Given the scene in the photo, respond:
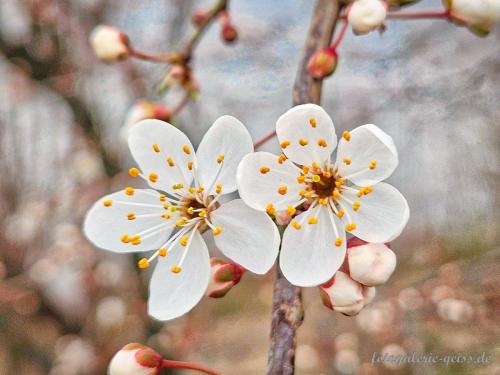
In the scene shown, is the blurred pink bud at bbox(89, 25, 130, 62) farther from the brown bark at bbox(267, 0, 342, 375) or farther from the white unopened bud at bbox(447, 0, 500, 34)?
the white unopened bud at bbox(447, 0, 500, 34)

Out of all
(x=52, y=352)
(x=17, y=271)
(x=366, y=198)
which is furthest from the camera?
(x=52, y=352)

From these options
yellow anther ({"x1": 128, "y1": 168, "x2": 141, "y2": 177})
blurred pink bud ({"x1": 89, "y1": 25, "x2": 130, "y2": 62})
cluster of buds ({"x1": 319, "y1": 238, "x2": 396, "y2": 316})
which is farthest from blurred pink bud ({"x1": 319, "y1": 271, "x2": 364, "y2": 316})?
blurred pink bud ({"x1": 89, "y1": 25, "x2": 130, "y2": 62})

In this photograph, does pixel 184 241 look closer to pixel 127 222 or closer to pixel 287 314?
pixel 127 222

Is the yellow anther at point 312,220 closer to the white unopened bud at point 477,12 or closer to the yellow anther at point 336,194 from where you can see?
the yellow anther at point 336,194

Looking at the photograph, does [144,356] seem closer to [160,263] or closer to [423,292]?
[160,263]

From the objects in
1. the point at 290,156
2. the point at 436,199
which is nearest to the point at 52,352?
the point at 436,199

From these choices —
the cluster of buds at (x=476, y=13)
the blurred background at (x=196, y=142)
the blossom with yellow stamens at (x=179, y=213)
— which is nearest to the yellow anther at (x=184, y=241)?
the blossom with yellow stamens at (x=179, y=213)

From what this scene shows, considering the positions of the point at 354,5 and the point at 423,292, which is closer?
the point at 354,5

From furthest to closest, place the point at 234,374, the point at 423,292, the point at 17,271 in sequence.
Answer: the point at 234,374 < the point at 17,271 < the point at 423,292
